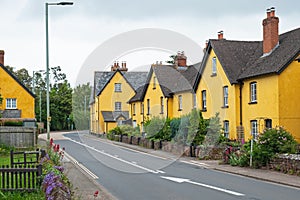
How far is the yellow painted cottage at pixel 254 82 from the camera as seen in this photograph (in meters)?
29.1

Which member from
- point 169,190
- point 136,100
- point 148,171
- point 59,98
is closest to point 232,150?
point 148,171

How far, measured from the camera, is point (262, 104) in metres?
30.8

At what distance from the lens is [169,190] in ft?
50.4

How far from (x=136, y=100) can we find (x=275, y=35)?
28969 millimetres

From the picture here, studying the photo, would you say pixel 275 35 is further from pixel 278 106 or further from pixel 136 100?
pixel 136 100

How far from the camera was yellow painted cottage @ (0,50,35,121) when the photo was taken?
52719 mm

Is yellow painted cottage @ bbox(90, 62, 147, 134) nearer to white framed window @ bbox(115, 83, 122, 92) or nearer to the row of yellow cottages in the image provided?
white framed window @ bbox(115, 83, 122, 92)

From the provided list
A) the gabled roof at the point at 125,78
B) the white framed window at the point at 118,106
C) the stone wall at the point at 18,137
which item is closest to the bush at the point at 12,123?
the stone wall at the point at 18,137

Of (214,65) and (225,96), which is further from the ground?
(214,65)

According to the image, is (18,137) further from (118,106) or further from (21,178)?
(118,106)

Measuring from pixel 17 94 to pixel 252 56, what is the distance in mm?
30090

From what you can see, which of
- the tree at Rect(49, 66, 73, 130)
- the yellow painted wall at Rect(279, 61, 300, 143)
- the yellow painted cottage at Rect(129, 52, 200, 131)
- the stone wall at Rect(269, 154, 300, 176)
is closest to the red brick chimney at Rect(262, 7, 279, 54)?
the yellow painted wall at Rect(279, 61, 300, 143)

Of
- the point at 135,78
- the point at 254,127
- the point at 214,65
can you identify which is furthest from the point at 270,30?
the point at 135,78

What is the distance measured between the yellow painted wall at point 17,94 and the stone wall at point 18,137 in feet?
64.7
